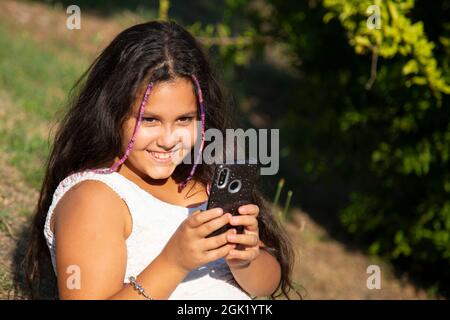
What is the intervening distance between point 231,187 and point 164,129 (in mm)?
316

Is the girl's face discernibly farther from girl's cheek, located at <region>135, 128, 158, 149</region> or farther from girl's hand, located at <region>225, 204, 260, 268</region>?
girl's hand, located at <region>225, 204, 260, 268</region>

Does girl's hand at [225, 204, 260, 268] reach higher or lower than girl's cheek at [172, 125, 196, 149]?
lower

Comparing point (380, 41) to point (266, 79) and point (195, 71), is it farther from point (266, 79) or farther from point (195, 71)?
point (266, 79)

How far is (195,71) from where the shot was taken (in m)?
2.54

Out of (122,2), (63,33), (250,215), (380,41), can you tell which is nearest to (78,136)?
(250,215)

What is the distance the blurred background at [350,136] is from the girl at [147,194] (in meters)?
0.86

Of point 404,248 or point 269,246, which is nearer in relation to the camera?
point 269,246

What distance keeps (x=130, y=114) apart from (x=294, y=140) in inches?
140

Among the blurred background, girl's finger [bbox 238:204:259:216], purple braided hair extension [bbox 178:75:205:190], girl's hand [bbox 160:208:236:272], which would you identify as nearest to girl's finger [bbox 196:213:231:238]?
girl's hand [bbox 160:208:236:272]

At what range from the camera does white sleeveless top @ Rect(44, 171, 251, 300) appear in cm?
244

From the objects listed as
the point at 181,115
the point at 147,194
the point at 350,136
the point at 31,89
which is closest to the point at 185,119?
the point at 181,115

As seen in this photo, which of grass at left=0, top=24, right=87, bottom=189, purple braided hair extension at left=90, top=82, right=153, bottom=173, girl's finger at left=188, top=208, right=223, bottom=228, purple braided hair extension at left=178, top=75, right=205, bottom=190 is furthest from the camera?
grass at left=0, top=24, right=87, bottom=189

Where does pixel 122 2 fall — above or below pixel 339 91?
above

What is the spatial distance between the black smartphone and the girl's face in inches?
10.7
